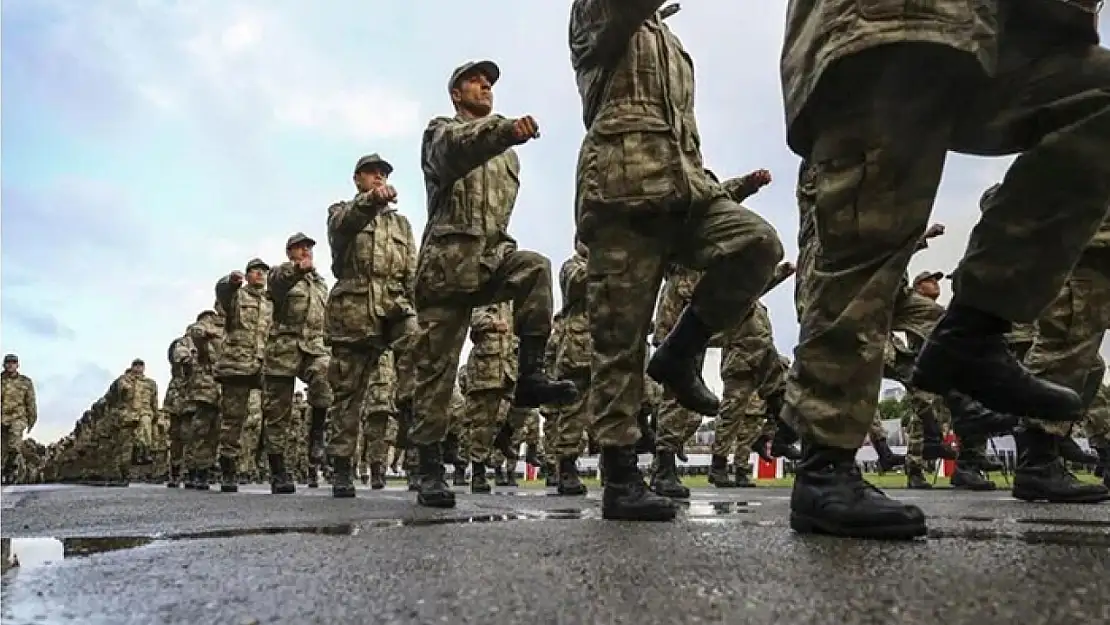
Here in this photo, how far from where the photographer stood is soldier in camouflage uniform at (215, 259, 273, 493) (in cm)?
1000

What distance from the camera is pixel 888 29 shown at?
8.21 ft

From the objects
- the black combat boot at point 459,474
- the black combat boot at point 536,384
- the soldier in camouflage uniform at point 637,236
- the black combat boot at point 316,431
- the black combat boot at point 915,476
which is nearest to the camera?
the soldier in camouflage uniform at point 637,236

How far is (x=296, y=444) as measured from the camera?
21609 mm

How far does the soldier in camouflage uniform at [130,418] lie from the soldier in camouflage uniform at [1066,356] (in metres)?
19.6

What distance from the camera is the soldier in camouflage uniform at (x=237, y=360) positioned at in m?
10.00

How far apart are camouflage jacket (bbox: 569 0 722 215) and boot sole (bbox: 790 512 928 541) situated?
144cm

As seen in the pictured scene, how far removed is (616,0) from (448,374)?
2.44 metres

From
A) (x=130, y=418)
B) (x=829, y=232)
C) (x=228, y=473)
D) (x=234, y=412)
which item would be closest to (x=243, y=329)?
(x=234, y=412)

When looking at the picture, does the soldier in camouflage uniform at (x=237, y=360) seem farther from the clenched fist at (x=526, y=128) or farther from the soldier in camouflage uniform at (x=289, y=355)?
the clenched fist at (x=526, y=128)

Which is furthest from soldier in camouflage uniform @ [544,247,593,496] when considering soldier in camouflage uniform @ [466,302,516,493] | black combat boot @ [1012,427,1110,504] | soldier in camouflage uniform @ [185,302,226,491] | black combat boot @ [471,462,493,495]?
soldier in camouflage uniform @ [185,302,226,491]

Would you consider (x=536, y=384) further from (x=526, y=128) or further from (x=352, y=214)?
(x=352, y=214)

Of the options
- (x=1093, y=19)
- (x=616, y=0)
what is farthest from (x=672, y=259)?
(x=1093, y=19)

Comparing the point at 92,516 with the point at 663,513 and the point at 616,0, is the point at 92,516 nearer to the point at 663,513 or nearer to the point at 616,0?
the point at 663,513

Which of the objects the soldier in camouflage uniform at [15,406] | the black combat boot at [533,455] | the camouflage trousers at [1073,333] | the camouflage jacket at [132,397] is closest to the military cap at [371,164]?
the camouflage trousers at [1073,333]
